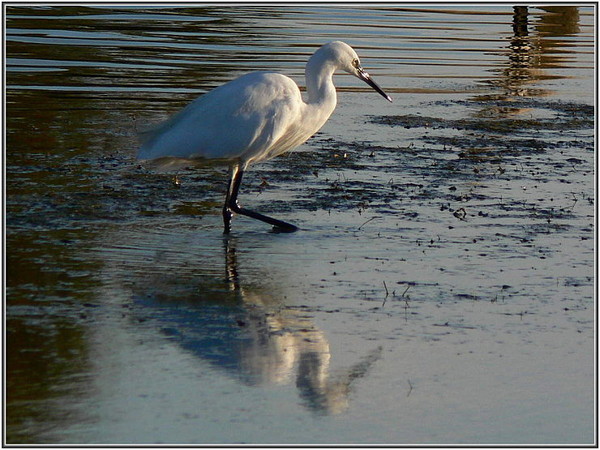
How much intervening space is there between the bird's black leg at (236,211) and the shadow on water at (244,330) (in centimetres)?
105

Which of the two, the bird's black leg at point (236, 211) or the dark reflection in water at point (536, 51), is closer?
the bird's black leg at point (236, 211)

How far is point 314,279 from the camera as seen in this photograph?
7254 mm

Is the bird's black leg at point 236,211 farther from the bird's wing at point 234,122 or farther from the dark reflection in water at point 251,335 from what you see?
the dark reflection in water at point 251,335

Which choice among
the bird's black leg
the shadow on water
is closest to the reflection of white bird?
the bird's black leg

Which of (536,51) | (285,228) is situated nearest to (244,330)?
(285,228)

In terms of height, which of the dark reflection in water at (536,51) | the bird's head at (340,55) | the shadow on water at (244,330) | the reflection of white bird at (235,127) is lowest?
the dark reflection in water at (536,51)

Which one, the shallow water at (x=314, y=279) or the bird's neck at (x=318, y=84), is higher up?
the bird's neck at (x=318, y=84)

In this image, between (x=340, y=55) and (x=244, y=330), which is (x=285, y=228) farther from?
(x=244, y=330)

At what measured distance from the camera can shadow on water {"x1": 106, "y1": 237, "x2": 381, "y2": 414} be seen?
Answer: 18.0 feet

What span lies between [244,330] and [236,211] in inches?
104

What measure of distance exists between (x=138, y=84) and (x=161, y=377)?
10634mm

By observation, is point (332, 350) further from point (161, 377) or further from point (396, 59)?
point (396, 59)

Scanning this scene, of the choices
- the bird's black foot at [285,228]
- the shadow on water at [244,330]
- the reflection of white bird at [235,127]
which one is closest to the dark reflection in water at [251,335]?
the shadow on water at [244,330]

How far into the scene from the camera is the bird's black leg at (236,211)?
8469 millimetres
